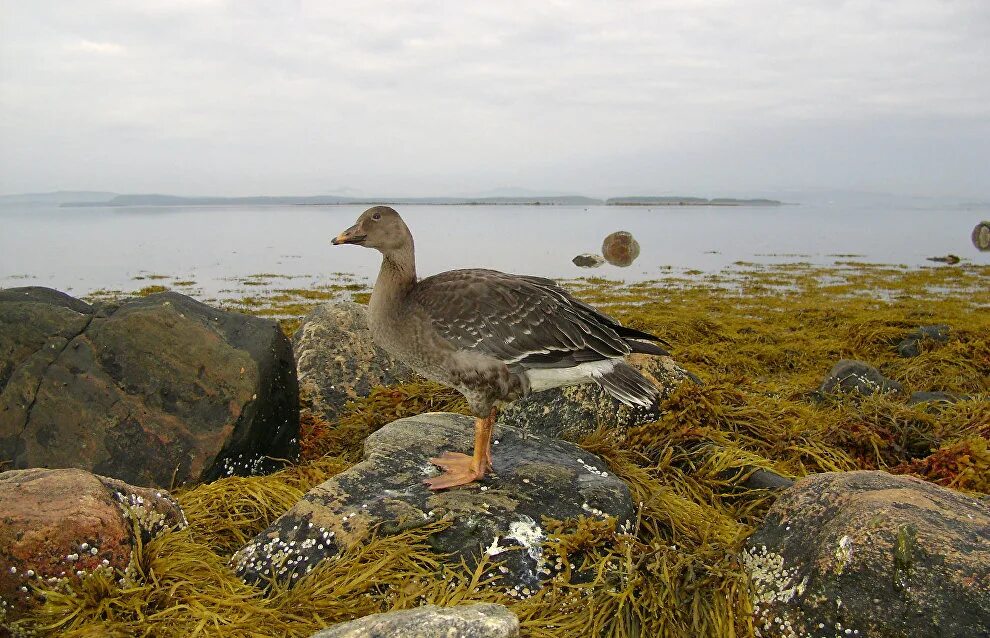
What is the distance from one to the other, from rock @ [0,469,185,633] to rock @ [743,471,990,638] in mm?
3190

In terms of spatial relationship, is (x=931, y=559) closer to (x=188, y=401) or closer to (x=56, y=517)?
(x=56, y=517)

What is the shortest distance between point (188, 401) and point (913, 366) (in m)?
9.95

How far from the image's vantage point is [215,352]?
5086mm

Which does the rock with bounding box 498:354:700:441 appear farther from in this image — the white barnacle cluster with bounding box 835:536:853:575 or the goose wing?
the white barnacle cluster with bounding box 835:536:853:575

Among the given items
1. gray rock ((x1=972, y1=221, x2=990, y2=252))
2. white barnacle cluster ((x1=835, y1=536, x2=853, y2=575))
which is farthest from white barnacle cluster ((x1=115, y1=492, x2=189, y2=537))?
gray rock ((x1=972, y1=221, x2=990, y2=252))

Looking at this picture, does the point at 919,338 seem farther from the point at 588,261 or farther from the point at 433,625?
the point at 588,261

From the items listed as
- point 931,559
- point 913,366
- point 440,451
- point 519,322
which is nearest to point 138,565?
point 440,451

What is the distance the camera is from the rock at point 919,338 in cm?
1081

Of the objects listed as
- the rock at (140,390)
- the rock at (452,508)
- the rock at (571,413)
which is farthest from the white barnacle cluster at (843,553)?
the rock at (140,390)

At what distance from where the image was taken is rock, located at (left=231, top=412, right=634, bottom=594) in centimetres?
356

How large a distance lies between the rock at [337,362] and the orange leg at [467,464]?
300cm

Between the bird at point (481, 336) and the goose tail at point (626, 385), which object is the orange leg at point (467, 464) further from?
the goose tail at point (626, 385)

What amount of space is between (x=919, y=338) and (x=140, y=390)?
11.7 m

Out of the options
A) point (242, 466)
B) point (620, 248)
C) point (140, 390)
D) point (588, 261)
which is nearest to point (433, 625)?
point (242, 466)
